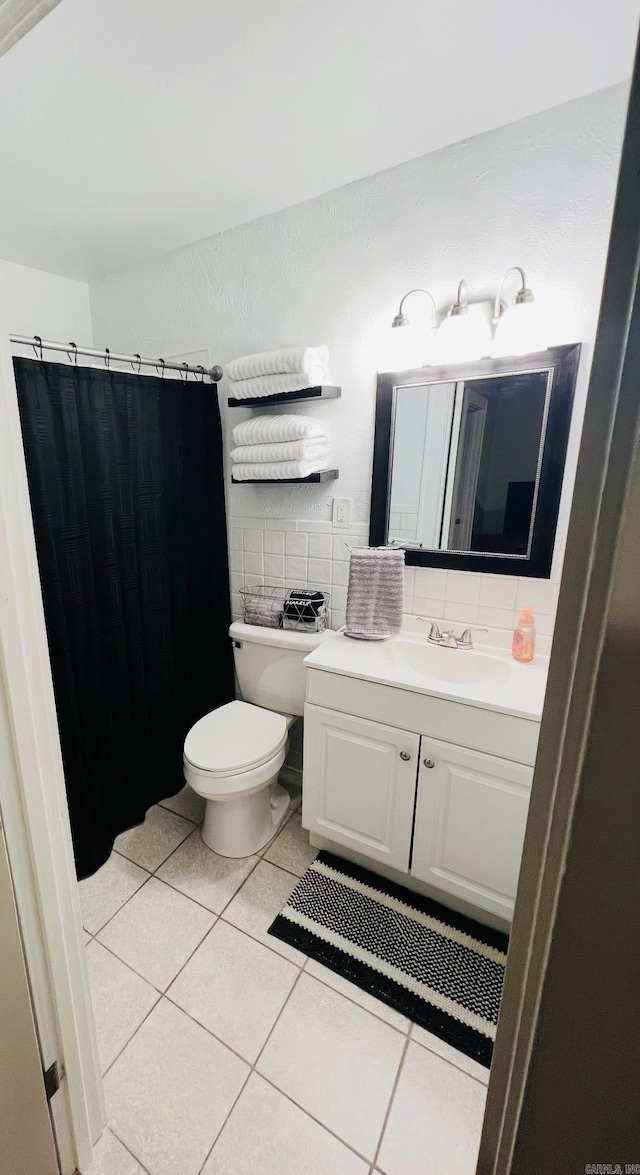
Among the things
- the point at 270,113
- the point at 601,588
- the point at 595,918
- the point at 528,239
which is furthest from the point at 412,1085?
the point at 270,113

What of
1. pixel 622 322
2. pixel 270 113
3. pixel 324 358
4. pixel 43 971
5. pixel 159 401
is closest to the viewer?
pixel 622 322

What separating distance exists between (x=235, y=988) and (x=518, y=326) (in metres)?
2.06

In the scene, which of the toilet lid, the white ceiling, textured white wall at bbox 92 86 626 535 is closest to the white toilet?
the toilet lid

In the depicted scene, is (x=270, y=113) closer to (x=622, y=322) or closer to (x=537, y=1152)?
(x=622, y=322)

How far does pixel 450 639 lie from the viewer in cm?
154

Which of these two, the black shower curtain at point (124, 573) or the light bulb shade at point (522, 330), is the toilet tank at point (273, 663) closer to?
the black shower curtain at point (124, 573)

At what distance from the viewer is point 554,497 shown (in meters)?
1.38

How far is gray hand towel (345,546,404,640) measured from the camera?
1554mm

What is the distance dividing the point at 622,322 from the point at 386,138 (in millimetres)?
1516

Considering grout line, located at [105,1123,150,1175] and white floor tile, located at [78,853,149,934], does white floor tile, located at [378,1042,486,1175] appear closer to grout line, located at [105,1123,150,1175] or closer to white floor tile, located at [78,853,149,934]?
grout line, located at [105,1123,150,1175]

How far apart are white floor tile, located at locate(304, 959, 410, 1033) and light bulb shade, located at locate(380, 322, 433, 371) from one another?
1896mm

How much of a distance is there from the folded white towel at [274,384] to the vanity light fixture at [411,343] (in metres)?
0.26

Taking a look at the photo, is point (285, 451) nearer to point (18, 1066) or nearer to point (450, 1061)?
point (18, 1066)

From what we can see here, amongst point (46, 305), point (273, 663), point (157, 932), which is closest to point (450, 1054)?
point (157, 932)
